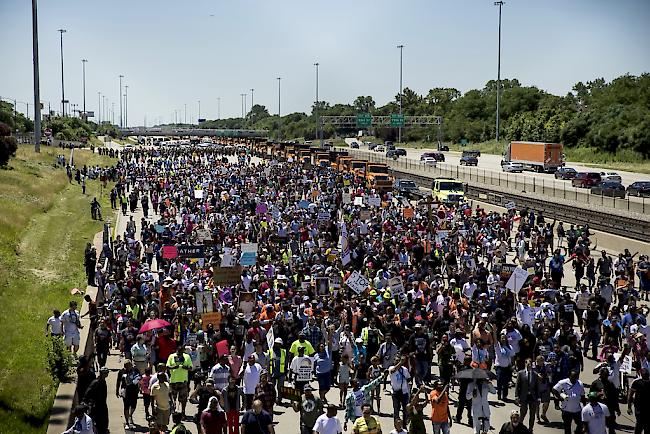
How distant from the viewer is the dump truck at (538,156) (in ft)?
242

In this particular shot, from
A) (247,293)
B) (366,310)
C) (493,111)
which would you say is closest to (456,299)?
(366,310)

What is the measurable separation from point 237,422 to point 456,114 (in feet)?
505

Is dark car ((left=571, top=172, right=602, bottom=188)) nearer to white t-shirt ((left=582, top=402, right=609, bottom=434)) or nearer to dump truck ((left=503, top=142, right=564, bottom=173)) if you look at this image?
dump truck ((left=503, top=142, right=564, bottom=173))

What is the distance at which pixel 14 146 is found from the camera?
57.6 m

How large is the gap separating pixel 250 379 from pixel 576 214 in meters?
31.1

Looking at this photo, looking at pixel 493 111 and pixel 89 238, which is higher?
pixel 493 111

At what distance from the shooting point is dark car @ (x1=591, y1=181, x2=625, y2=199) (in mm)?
48344

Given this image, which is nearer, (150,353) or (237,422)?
(237,422)

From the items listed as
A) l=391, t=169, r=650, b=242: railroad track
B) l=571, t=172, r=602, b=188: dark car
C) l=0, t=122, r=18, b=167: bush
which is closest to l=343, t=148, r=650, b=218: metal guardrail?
l=571, t=172, r=602, b=188: dark car

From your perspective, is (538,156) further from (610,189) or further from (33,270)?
(33,270)

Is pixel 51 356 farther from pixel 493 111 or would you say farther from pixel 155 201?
pixel 493 111

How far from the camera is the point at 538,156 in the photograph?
2950 inches

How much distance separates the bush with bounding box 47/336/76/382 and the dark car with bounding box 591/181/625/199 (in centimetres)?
3769

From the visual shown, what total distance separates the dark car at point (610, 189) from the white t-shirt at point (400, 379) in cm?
3784
